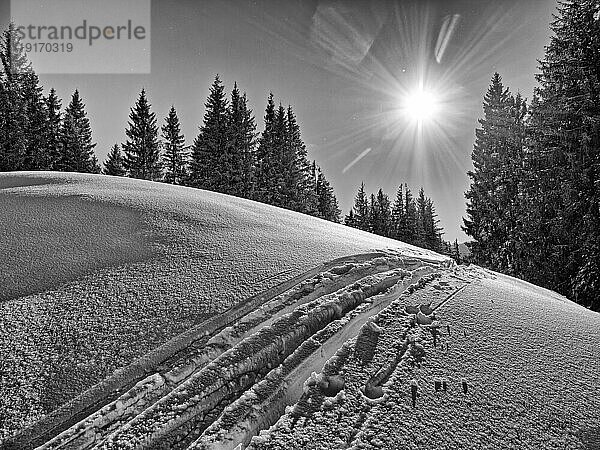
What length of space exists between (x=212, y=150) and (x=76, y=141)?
10167 mm

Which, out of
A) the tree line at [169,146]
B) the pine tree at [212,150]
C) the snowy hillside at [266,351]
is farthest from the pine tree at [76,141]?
the snowy hillside at [266,351]

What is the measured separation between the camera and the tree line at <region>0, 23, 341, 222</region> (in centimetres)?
2469

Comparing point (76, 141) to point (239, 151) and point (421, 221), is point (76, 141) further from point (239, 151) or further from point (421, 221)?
point (421, 221)

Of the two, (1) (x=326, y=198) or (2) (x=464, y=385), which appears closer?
(2) (x=464, y=385)

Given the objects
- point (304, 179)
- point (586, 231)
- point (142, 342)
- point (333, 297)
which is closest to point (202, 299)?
point (142, 342)

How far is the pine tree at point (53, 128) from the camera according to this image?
84.3ft

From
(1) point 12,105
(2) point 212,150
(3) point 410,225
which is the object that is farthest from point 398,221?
(1) point 12,105

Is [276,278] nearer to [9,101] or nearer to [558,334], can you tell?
[558,334]

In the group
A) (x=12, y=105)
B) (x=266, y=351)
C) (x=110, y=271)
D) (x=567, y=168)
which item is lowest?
(x=266, y=351)

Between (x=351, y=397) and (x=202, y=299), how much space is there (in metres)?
1.72

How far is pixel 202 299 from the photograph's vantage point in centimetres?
348

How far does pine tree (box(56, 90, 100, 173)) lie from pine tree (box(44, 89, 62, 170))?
0.94 ft

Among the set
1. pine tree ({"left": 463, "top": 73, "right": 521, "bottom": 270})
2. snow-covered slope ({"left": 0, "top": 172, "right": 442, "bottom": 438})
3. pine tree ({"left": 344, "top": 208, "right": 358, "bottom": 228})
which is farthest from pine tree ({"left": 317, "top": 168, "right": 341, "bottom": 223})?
snow-covered slope ({"left": 0, "top": 172, "right": 442, "bottom": 438})

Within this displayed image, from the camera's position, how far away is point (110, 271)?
3859 millimetres
